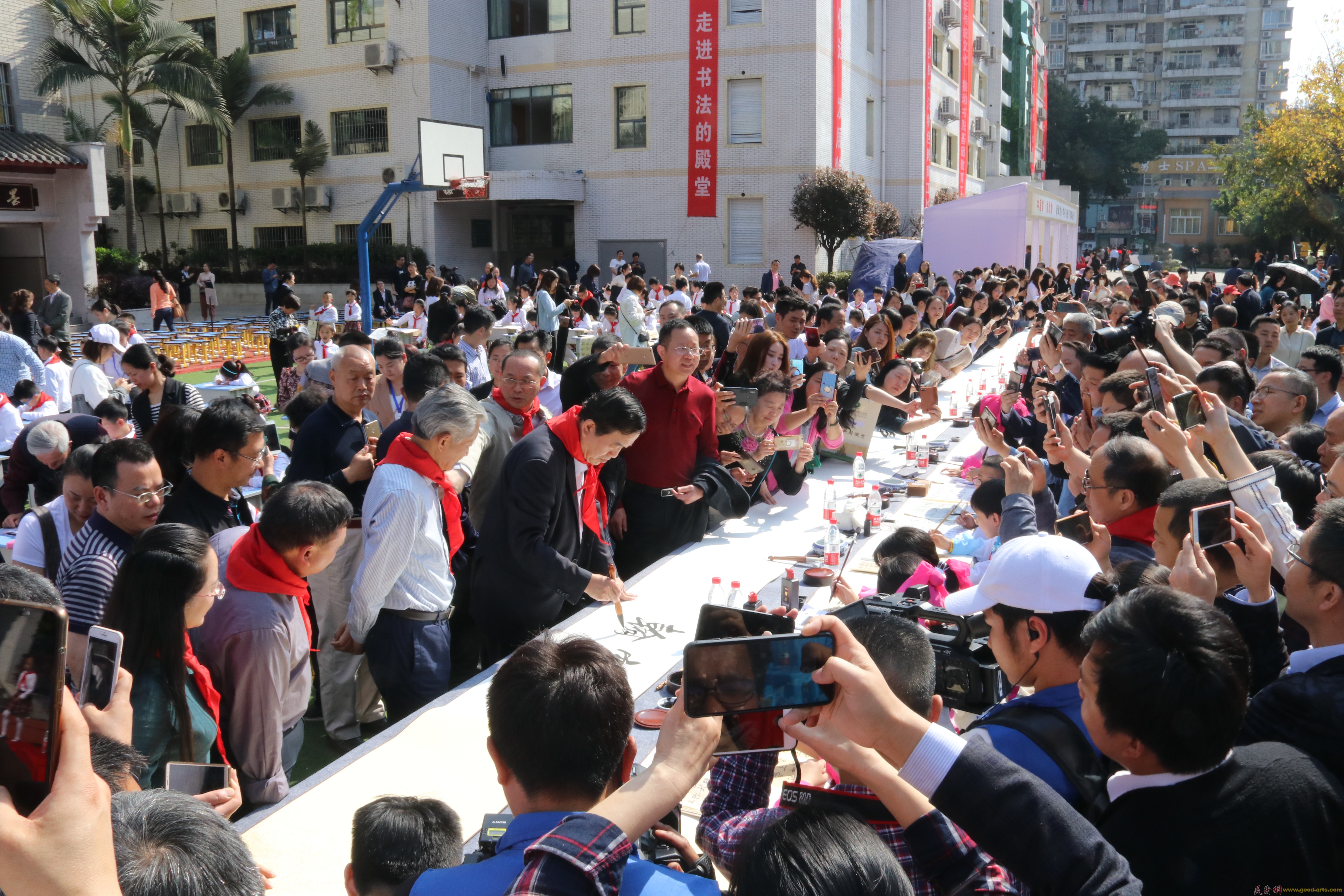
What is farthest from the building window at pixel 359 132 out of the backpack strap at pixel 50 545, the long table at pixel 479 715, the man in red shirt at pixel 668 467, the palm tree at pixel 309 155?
the backpack strap at pixel 50 545

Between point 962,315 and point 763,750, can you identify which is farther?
point 962,315

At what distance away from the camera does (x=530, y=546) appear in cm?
385

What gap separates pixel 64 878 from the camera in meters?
1.09

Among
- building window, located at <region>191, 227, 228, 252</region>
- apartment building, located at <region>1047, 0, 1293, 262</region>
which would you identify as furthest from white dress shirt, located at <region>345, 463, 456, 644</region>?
apartment building, located at <region>1047, 0, 1293, 262</region>

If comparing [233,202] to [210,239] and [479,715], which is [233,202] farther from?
[479,715]

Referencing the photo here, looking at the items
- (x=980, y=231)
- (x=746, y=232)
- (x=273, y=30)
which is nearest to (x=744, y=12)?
(x=746, y=232)

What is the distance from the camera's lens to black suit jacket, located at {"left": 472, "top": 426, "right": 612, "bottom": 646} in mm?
3834

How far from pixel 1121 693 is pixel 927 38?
3092 centimetres

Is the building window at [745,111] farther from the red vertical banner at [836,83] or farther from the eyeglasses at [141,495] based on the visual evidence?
the eyeglasses at [141,495]

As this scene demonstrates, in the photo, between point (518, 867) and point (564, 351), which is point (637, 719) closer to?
point (518, 867)

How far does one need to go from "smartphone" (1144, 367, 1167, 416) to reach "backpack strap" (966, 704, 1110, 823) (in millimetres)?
2876

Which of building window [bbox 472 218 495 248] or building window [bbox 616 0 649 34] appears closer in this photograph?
building window [bbox 616 0 649 34]

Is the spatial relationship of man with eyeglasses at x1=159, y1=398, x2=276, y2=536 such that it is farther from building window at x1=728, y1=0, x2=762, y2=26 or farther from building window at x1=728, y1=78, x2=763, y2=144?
building window at x1=728, y1=0, x2=762, y2=26

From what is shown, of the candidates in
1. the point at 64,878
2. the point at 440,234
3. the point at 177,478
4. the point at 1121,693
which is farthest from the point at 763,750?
the point at 440,234
